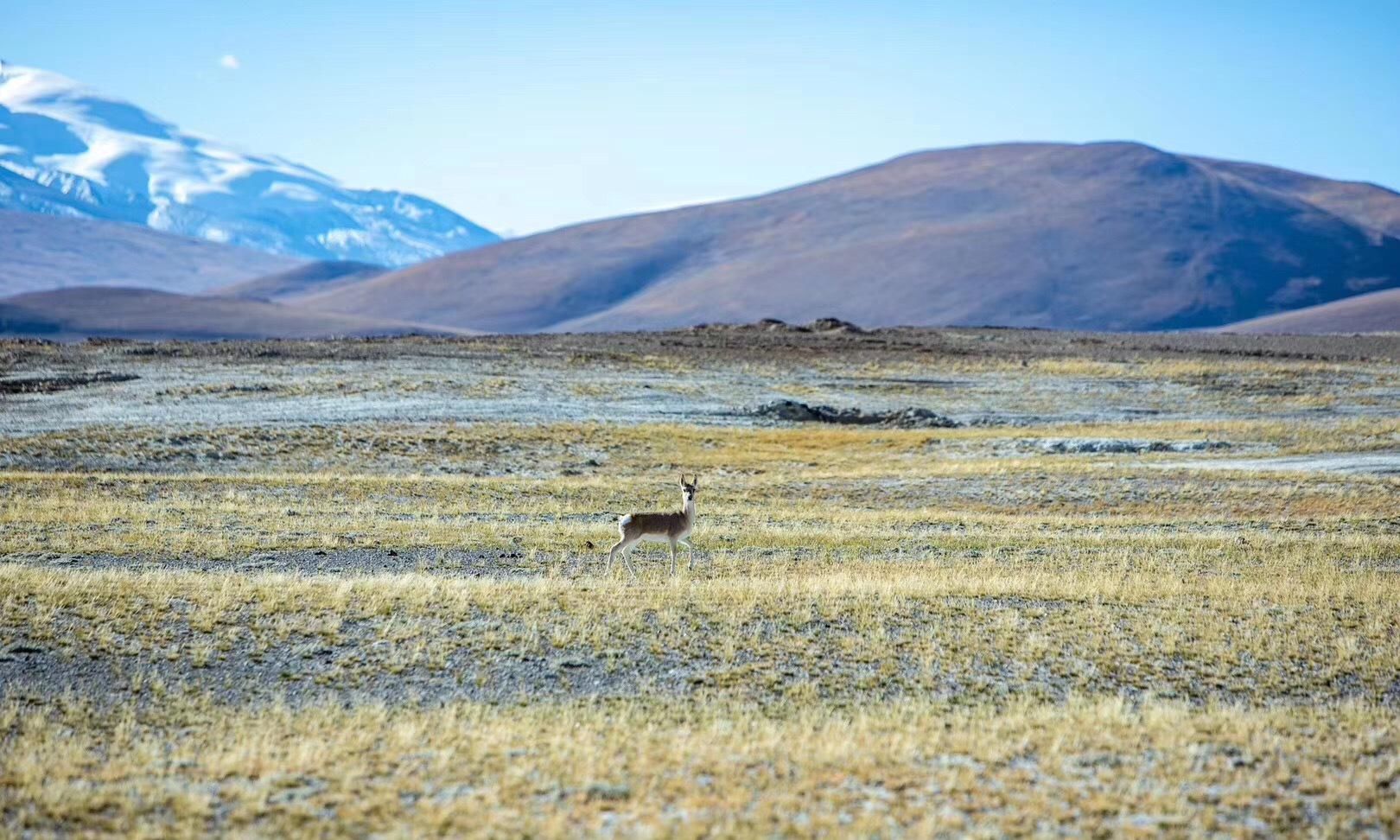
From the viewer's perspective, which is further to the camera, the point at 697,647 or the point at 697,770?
the point at 697,647

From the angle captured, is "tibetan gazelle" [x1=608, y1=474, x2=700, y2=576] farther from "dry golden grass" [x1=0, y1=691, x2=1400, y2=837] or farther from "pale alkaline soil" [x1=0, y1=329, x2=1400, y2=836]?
"dry golden grass" [x1=0, y1=691, x2=1400, y2=837]

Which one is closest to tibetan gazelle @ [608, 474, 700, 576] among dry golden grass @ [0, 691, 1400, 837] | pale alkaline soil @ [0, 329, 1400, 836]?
pale alkaline soil @ [0, 329, 1400, 836]

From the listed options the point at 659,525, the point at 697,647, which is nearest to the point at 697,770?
the point at 697,647

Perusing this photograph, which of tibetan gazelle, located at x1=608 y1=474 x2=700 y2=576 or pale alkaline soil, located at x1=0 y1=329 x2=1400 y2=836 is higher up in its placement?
tibetan gazelle, located at x1=608 y1=474 x2=700 y2=576

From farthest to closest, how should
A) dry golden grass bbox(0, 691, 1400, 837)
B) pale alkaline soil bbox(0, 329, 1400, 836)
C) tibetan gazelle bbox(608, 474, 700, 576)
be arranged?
tibetan gazelle bbox(608, 474, 700, 576), pale alkaline soil bbox(0, 329, 1400, 836), dry golden grass bbox(0, 691, 1400, 837)

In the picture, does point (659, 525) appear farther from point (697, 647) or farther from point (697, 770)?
point (697, 770)

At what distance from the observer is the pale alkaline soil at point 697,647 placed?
10.5 m

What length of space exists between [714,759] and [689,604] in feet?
20.9

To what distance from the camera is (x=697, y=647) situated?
15977 mm

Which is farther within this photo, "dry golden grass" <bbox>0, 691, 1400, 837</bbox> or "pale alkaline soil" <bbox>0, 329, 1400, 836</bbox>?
"pale alkaline soil" <bbox>0, 329, 1400, 836</bbox>

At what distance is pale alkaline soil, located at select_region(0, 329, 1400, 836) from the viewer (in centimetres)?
1052

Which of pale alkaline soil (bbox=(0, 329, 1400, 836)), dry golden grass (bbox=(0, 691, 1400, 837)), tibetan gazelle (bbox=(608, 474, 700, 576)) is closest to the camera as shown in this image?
dry golden grass (bbox=(0, 691, 1400, 837))

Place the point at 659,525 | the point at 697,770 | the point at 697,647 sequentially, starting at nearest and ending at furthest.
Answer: the point at 697,770 < the point at 697,647 < the point at 659,525

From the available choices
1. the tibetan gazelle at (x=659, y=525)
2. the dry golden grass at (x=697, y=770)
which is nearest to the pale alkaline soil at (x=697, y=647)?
the dry golden grass at (x=697, y=770)
